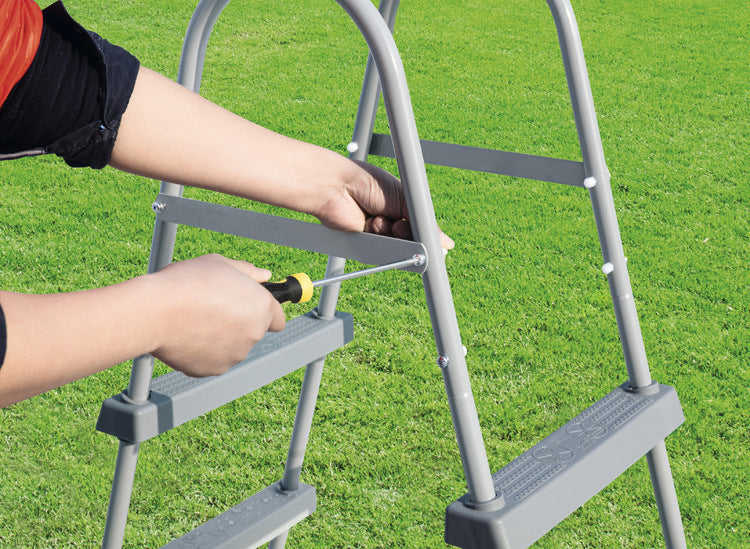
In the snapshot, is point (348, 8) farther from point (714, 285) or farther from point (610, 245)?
point (714, 285)

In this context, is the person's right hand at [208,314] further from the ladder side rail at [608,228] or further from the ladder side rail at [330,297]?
the ladder side rail at [330,297]

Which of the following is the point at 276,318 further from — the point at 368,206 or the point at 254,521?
the point at 254,521

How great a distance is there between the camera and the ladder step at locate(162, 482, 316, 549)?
1883 mm

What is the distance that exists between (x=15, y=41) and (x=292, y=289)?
0.48 meters

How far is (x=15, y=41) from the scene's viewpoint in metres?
1.18

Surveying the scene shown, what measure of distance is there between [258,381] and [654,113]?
4759 millimetres

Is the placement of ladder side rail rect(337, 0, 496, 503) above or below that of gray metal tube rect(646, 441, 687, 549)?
above

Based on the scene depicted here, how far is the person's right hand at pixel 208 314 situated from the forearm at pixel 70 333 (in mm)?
22

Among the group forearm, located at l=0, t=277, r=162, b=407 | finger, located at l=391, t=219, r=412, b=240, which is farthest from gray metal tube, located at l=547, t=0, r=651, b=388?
forearm, located at l=0, t=277, r=162, b=407

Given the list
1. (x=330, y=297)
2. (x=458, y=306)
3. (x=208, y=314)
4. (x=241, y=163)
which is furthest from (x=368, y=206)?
(x=458, y=306)

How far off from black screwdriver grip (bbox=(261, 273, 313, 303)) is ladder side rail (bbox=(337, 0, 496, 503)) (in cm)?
16

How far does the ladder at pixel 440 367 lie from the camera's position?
1222mm

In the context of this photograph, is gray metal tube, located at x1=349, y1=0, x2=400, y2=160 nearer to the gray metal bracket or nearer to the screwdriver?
the gray metal bracket

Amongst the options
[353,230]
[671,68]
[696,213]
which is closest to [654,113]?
[671,68]
